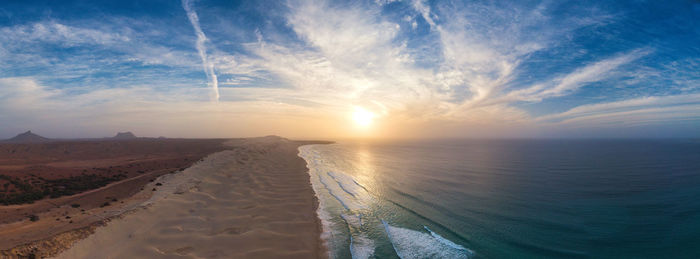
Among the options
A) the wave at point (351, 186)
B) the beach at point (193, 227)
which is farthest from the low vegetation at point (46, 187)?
the wave at point (351, 186)

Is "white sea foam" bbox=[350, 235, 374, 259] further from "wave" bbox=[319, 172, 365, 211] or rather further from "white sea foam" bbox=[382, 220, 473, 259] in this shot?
"wave" bbox=[319, 172, 365, 211]

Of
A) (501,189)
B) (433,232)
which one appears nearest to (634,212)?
(501,189)

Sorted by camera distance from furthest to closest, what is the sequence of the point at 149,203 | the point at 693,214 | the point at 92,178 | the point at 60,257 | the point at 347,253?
the point at 92,178 → the point at 693,214 → the point at 149,203 → the point at 347,253 → the point at 60,257

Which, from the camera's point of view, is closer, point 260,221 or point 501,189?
point 260,221

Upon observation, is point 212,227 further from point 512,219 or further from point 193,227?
point 512,219

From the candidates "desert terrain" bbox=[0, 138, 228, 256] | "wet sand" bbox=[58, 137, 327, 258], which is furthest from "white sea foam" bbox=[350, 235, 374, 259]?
"desert terrain" bbox=[0, 138, 228, 256]

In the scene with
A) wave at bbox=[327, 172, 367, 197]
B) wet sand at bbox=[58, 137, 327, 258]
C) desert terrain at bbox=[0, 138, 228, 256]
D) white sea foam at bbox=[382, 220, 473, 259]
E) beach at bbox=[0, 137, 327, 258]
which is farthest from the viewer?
wave at bbox=[327, 172, 367, 197]

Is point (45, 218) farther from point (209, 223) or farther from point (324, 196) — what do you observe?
point (324, 196)
